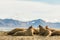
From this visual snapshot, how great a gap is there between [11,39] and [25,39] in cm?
78

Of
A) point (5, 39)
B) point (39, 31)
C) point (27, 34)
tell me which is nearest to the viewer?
point (5, 39)

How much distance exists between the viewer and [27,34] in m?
18.2

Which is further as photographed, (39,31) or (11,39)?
(39,31)

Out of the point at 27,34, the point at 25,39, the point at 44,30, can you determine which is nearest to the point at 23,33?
the point at 27,34

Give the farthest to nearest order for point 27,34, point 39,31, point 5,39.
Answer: point 39,31 < point 27,34 < point 5,39

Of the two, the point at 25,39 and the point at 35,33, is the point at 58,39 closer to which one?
the point at 25,39

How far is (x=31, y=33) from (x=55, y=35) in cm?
165

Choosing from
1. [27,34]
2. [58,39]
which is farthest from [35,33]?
[58,39]

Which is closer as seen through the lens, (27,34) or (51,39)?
(51,39)

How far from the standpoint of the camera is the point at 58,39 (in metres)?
15.9

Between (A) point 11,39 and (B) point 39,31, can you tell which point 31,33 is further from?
(A) point 11,39

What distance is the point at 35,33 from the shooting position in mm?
19609

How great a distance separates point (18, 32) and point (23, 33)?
16.1 inches

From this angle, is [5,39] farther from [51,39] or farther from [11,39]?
[51,39]
